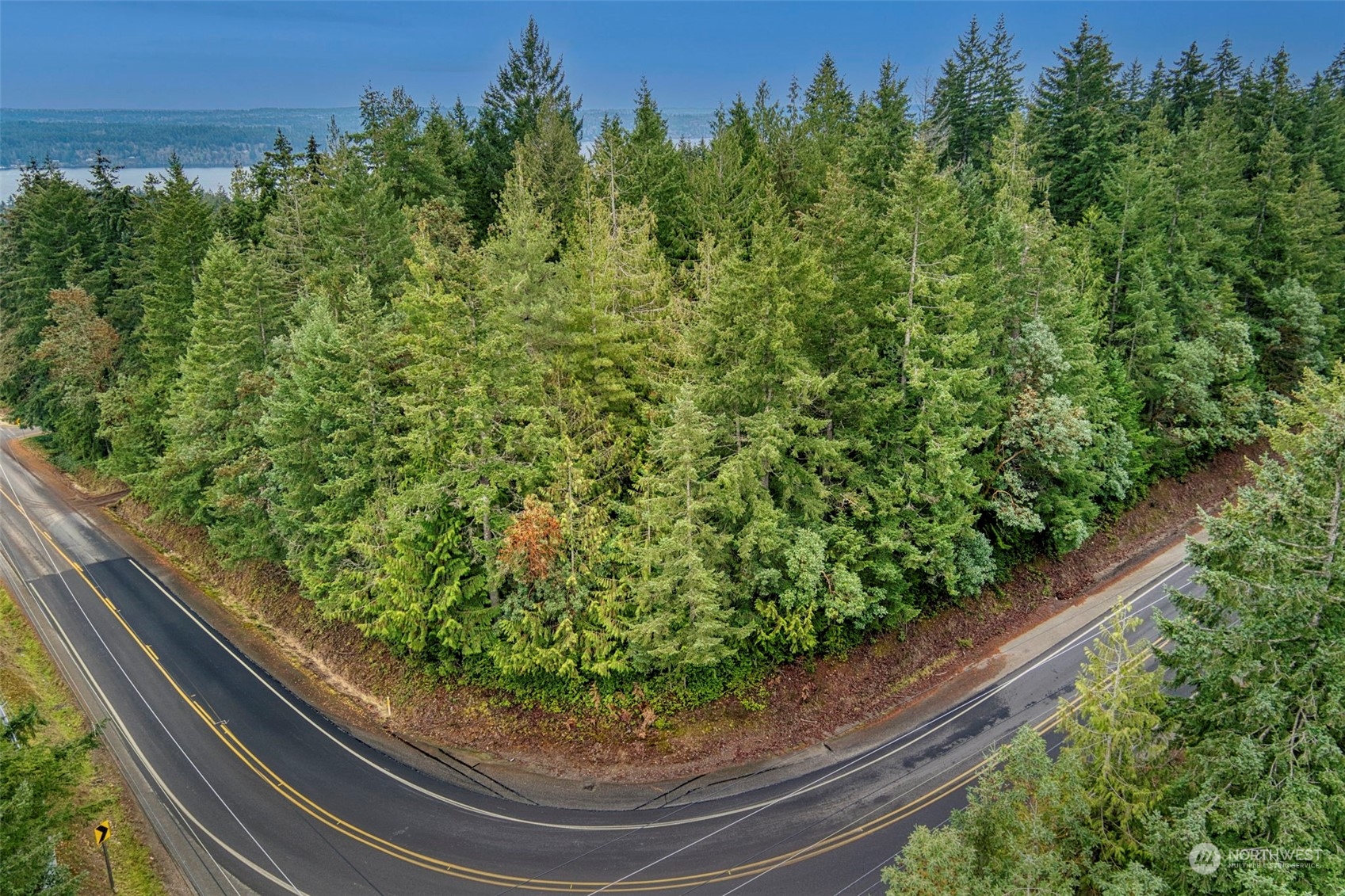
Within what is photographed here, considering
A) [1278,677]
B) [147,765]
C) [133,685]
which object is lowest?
[147,765]

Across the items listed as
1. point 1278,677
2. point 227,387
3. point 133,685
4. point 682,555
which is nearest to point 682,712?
point 682,555

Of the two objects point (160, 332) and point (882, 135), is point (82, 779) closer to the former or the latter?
point (160, 332)

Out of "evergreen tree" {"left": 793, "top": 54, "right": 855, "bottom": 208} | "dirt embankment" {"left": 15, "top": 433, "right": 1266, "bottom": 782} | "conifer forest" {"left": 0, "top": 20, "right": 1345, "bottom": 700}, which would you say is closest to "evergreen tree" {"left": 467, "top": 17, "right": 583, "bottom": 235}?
"conifer forest" {"left": 0, "top": 20, "right": 1345, "bottom": 700}

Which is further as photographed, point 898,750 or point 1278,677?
point 898,750

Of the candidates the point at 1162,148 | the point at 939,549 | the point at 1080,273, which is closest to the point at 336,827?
the point at 939,549

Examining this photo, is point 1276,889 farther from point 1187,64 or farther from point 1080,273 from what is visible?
point 1187,64

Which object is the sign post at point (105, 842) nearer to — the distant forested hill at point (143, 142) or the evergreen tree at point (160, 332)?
the evergreen tree at point (160, 332)
